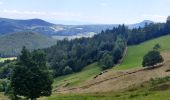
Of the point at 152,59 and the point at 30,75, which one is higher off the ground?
the point at 30,75

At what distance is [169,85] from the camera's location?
59.8m

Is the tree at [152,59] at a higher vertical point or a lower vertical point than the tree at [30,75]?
lower

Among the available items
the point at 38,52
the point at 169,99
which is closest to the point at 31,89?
the point at 38,52

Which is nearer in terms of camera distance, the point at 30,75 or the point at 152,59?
the point at 30,75

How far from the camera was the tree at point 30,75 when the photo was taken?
67188 mm

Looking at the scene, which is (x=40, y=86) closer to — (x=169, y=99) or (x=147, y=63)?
(x=169, y=99)

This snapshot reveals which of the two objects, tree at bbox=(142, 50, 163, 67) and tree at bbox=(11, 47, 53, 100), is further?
tree at bbox=(142, 50, 163, 67)

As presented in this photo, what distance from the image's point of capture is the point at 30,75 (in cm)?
6694

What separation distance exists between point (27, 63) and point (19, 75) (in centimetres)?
253

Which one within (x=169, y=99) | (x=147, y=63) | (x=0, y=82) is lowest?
(x=0, y=82)

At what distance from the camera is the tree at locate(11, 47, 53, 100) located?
67.2 metres

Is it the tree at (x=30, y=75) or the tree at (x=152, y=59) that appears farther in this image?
the tree at (x=152, y=59)

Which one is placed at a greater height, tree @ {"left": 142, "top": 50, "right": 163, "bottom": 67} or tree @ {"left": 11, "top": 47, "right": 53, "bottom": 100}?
tree @ {"left": 11, "top": 47, "right": 53, "bottom": 100}

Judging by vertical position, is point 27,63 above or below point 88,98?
above
